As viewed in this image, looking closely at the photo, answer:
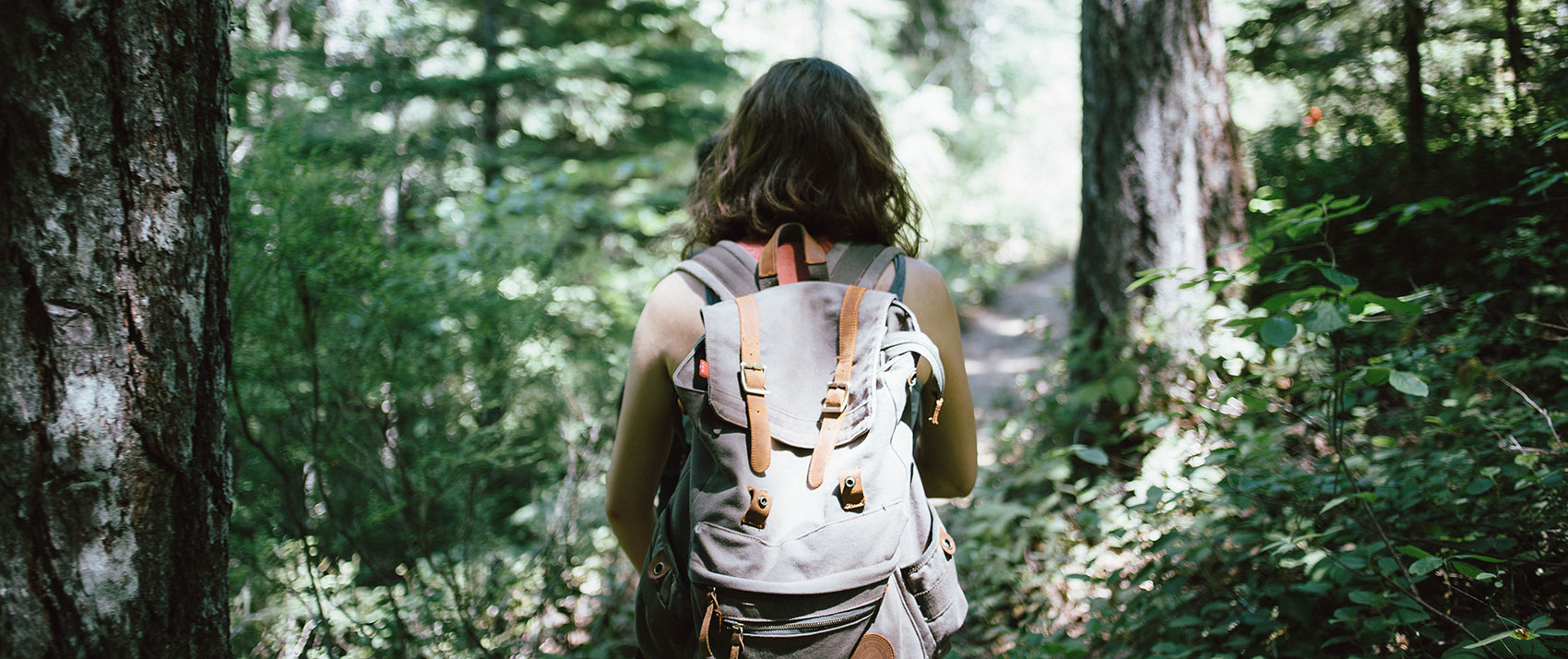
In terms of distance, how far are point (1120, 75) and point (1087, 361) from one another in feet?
4.19

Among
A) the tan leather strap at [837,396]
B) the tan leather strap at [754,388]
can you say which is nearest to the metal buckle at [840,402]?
the tan leather strap at [837,396]

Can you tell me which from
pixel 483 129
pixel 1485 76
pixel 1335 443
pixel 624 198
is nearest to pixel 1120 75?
pixel 1485 76

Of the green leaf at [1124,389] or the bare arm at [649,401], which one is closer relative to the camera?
the bare arm at [649,401]

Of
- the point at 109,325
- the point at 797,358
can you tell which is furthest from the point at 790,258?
the point at 109,325

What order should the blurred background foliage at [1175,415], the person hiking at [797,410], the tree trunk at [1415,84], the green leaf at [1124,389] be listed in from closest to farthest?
the person hiking at [797,410], the blurred background foliage at [1175,415], the tree trunk at [1415,84], the green leaf at [1124,389]

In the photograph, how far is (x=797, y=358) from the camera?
1.38 meters

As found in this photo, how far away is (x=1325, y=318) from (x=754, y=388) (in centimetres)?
140

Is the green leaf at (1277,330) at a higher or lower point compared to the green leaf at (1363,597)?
higher

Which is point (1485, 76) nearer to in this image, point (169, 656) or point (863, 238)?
point (863, 238)

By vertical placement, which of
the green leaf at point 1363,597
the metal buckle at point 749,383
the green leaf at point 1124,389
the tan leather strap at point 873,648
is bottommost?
the green leaf at point 1363,597

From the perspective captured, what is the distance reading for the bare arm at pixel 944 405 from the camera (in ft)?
5.33

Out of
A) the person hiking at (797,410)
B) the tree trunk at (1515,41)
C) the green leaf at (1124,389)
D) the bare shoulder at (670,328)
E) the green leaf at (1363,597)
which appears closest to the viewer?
the person hiking at (797,410)

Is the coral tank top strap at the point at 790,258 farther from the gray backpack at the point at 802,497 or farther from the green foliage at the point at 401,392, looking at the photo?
the green foliage at the point at 401,392

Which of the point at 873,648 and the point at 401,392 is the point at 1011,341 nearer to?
the point at 401,392
